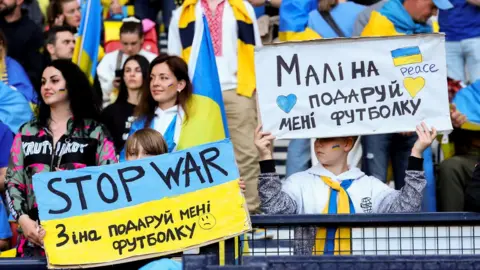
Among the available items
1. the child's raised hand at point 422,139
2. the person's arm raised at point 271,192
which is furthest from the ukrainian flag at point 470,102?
the person's arm raised at point 271,192

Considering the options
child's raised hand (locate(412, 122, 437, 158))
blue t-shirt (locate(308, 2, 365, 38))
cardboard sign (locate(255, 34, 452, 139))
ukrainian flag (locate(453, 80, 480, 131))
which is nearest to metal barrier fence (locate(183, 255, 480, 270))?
child's raised hand (locate(412, 122, 437, 158))

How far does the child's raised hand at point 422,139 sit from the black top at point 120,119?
3272 millimetres

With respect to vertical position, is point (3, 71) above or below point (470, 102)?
above

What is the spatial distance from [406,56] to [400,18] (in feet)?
9.12

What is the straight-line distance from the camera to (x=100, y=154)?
850 cm

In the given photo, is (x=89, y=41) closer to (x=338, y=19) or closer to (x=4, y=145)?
(x=338, y=19)

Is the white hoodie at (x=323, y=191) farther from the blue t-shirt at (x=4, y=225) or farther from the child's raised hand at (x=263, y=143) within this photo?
the blue t-shirt at (x=4, y=225)

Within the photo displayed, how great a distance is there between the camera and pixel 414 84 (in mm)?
7969

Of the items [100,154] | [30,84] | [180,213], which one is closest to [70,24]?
[30,84]

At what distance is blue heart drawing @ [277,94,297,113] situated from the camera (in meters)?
7.88

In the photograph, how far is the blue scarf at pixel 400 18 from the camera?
423 inches

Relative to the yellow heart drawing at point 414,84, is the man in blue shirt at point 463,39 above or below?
above

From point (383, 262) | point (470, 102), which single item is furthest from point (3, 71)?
point (383, 262)

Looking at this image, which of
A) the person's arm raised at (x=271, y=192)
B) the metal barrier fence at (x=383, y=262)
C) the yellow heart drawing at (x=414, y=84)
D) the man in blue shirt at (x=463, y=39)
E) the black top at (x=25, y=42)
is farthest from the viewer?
the black top at (x=25, y=42)
